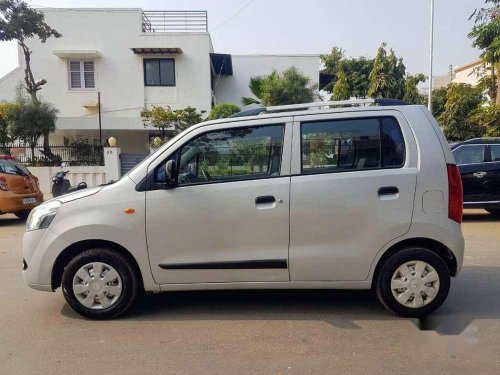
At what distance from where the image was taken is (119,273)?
160 inches

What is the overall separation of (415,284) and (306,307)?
3.56 ft

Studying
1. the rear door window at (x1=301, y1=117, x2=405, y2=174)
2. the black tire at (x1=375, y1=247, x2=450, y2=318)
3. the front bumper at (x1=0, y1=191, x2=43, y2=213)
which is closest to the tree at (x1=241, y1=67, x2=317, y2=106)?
the front bumper at (x1=0, y1=191, x2=43, y2=213)

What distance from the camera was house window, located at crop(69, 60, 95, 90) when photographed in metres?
23.7

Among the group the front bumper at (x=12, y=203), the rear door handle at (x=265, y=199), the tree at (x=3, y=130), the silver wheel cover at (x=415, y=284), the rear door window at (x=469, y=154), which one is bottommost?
the silver wheel cover at (x=415, y=284)

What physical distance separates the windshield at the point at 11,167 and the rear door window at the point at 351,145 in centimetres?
859


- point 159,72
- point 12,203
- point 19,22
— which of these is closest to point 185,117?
point 159,72

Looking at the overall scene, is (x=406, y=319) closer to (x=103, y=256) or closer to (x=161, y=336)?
(x=161, y=336)

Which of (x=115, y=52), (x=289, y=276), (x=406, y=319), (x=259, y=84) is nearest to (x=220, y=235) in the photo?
(x=289, y=276)

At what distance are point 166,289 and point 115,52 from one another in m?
21.8

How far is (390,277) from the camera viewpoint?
4.05 metres

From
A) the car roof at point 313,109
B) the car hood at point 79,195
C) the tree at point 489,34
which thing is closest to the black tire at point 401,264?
the car roof at point 313,109

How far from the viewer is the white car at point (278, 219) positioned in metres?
3.99

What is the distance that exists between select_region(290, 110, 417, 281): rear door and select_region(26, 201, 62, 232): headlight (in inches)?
87.7

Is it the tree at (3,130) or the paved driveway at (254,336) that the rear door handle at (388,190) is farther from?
the tree at (3,130)
